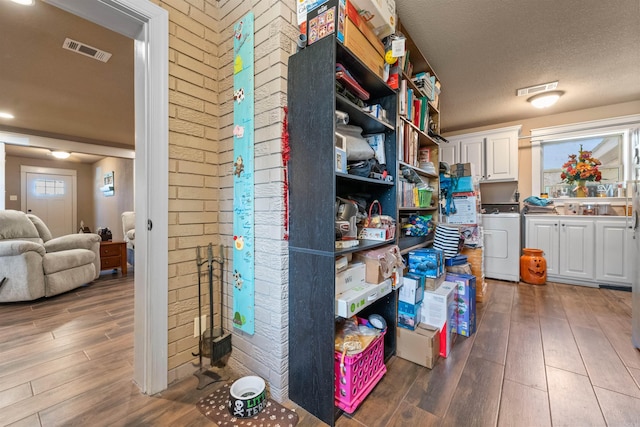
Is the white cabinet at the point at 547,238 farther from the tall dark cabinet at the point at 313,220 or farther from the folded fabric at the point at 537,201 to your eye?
the tall dark cabinet at the point at 313,220

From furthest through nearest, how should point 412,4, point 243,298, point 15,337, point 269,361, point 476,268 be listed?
point 476,268
point 15,337
point 412,4
point 243,298
point 269,361

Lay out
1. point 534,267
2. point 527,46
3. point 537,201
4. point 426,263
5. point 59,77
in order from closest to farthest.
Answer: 1. point 426,263
2. point 527,46
3. point 59,77
4. point 534,267
5. point 537,201

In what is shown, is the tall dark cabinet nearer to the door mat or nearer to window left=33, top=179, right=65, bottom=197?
the door mat

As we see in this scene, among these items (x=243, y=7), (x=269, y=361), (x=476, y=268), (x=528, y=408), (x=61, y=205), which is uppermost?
(x=243, y=7)

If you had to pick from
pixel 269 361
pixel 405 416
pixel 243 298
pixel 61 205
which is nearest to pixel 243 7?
pixel 243 298

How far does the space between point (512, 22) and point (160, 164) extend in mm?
2703

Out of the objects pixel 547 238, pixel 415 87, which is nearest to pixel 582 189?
pixel 547 238

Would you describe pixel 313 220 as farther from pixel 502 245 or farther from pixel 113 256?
pixel 113 256

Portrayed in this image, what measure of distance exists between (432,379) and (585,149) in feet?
13.7

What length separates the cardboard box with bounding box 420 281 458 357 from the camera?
1750mm

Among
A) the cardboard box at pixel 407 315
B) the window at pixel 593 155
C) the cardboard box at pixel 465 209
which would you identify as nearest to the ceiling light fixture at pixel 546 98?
the window at pixel 593 155

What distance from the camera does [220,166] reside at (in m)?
1.66

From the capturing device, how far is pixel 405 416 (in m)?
1.22

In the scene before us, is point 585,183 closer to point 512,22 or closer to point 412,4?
point 512,22
